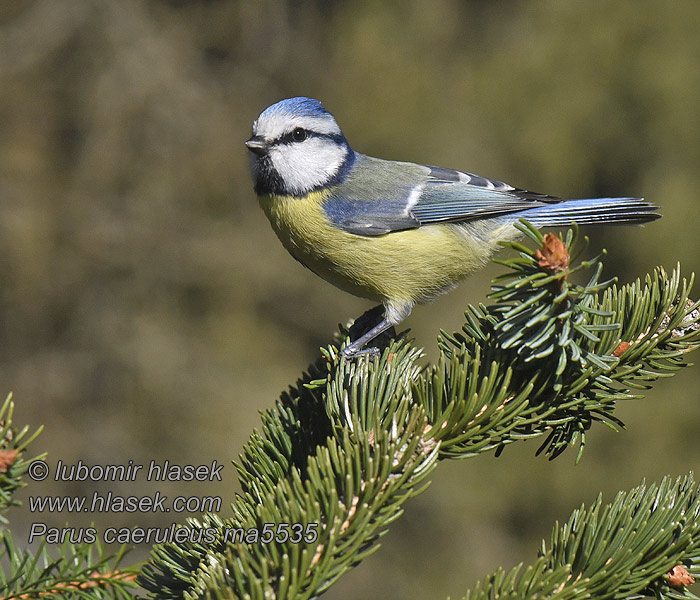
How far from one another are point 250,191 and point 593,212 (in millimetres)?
3012

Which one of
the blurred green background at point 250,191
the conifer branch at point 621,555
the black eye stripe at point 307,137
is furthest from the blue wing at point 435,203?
the blurred green background at point 250,191

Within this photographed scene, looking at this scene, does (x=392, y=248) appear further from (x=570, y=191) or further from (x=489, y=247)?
(x=570, y=191)

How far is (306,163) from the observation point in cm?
216

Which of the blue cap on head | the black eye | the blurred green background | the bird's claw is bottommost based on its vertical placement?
the bird's claw

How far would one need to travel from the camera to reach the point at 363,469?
1006 millimetres

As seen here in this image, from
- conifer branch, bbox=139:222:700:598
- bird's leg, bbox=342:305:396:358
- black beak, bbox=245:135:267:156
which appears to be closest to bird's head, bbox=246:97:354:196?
black beak, bbox=245:135:267:156

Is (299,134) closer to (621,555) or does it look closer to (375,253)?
(375,253)

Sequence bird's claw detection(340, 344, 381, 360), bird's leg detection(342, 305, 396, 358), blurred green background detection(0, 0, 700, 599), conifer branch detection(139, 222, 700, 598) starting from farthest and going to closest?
blurred green background detection(0, 0, 700, 599) < bird's leg detection(342, 305, 396, 358) < bird's claw detection(340, 344, 381, 360) < conifer branch detection(139, 222, 700, 598)

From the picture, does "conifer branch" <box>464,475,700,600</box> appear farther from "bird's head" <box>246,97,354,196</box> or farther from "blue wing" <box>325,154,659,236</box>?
"bird's head" <box>246,97,354,196</box>

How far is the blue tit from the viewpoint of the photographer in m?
2.02

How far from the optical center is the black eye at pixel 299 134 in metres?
2.12

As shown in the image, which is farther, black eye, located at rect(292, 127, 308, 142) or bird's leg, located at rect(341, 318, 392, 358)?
black eye, located at rect(292, 127, 308, 142)

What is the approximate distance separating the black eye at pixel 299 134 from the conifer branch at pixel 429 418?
0.93m

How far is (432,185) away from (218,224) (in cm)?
253
